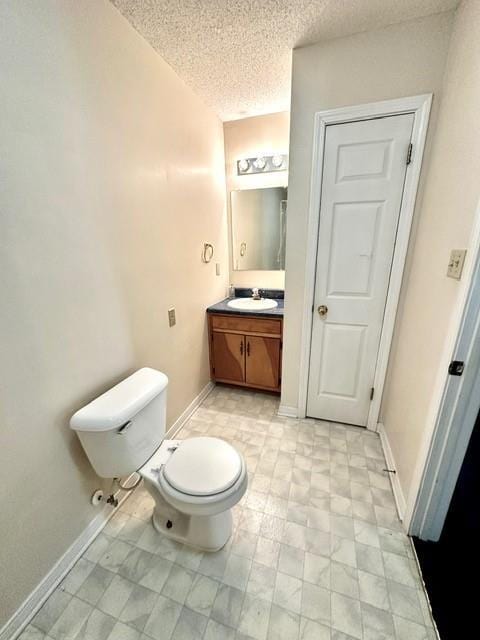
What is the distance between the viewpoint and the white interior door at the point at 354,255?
144 cm

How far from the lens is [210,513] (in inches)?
39.0

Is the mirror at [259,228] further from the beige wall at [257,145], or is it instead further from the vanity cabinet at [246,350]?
the vanity cabinet at [246,350]

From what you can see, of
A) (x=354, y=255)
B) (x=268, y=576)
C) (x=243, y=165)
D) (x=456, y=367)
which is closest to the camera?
(x=456, y=367)

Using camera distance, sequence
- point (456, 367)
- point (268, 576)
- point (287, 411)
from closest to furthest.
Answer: point (456, 367) < point (268, 576) < point (287, 411)

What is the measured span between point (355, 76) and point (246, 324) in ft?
5.49

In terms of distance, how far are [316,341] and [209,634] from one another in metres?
1.50

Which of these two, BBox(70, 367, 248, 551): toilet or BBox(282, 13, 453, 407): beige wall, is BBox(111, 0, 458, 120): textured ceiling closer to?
BBox(282, 13, 453, 407): beige wall

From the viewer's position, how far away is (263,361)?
2191 mm

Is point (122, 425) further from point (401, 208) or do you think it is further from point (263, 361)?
point (401, 208)

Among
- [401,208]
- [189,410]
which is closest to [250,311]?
[189,410]

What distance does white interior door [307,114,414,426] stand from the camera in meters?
1.44

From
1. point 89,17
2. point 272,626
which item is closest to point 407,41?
point 89,17

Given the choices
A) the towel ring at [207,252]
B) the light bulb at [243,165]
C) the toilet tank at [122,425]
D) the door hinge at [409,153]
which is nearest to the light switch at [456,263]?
the door hinge at [409,153]

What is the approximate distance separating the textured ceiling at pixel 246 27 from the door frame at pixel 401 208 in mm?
340
